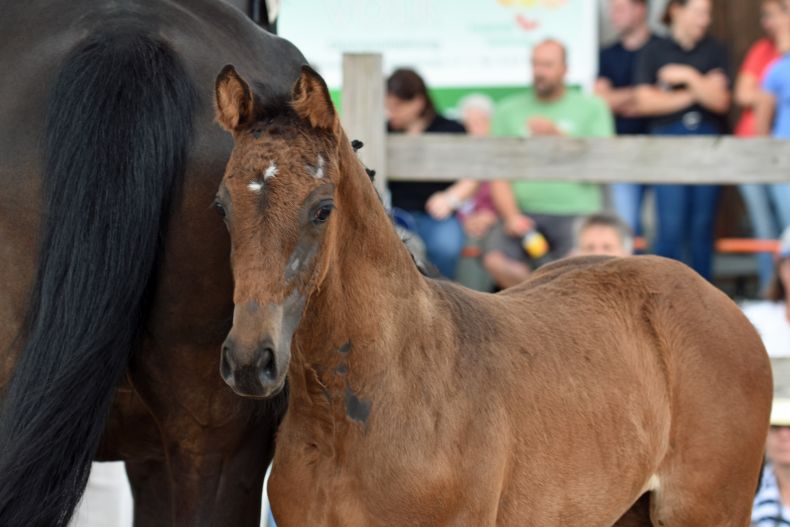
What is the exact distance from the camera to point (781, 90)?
6.57 m

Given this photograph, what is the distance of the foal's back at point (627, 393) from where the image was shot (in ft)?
A: 11.1

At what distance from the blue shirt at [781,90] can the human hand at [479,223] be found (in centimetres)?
162

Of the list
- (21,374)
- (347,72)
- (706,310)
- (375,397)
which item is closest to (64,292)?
(21,374)

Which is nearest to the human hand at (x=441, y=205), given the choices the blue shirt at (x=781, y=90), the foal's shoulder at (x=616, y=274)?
the blue shirt at (x=781, y=90)

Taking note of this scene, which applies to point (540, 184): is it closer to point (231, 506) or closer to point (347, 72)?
point (347, 72)

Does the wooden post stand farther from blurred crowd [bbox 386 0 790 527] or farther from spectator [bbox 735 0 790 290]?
spectator [bbox 735 0 790 290]

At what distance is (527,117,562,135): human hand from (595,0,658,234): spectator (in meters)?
0.56

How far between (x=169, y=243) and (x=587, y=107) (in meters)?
3.80

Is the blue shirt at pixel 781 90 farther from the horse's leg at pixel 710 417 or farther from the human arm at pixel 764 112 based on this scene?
the horse's leg at pixel 710 417

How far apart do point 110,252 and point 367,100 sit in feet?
7.15

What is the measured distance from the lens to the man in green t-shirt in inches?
240

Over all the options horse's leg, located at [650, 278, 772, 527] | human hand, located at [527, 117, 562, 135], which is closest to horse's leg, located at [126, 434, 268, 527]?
horse's leg, located at [650, 278, 772, 527]

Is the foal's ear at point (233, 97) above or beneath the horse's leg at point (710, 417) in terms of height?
above

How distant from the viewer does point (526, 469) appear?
3.32 meters
